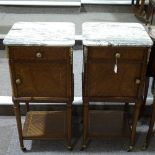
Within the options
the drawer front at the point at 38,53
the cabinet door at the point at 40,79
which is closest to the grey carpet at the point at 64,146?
the cabinet door at the point at 40,79

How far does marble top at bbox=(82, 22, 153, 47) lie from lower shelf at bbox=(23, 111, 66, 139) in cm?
61

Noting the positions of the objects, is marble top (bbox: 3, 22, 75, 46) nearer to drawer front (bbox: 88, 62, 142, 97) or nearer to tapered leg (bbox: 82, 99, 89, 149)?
drawer front (bbox: 88, 62, 142, 97)

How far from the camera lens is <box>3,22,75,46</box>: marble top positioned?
4.09 feet

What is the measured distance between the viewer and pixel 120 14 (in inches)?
136

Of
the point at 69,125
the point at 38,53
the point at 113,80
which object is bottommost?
the point at 69,125

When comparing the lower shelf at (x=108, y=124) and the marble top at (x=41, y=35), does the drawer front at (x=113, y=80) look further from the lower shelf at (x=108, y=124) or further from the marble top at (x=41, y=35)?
the lower shelf at (x=108, y=124)

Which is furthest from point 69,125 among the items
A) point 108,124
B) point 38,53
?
point 38,53

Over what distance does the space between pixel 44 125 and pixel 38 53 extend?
1.90 feet

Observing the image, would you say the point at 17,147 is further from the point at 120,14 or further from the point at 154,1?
the point at 120,14

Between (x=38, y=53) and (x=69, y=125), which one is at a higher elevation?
(x=38, y=53)

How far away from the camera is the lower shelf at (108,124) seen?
1619 millimetres

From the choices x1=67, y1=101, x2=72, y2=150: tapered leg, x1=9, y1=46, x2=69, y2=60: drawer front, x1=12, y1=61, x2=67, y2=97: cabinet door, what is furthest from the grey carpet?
x1=9, y1=46, x2=69, y2=60: drawer front

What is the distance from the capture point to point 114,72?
134cm

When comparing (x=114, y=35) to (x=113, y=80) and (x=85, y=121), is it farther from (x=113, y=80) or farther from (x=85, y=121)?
(x=85, y=121)
